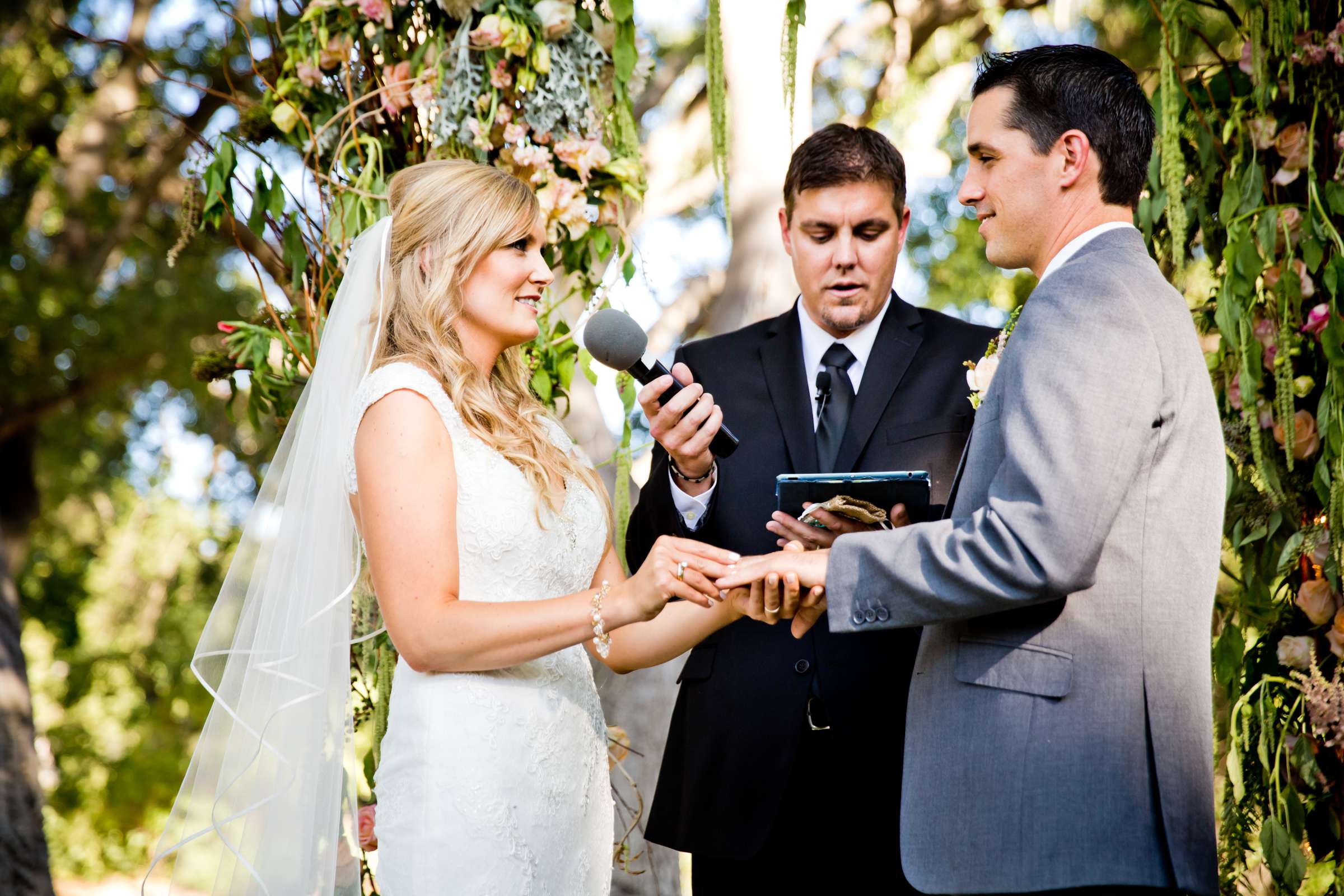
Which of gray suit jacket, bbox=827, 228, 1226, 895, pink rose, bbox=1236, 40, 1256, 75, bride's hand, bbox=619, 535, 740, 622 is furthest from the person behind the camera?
pink rose, bbox=1236, 40, 1256, 75

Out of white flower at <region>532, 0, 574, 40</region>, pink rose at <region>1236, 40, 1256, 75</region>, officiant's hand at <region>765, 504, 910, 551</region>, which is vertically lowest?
officiant's hand at <region>765, 504, 910, 551</region>

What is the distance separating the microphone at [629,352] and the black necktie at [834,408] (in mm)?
496

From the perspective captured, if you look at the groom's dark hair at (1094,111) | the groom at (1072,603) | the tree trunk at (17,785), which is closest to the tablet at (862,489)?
the groom at (1072,603)

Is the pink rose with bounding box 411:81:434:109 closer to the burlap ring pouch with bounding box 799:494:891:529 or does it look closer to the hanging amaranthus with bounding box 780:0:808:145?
the hanging amaranthus with bounding box 780:0:808:145

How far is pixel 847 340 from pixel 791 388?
0.21 m

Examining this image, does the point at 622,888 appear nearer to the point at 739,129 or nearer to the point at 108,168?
the point at 739,129

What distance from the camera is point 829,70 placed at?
10.6m

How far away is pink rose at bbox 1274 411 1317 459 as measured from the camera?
299cm

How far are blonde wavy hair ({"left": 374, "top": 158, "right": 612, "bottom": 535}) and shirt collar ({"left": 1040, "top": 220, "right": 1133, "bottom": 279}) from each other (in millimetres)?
1174

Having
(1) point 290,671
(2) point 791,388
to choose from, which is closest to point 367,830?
(1) point 290,671

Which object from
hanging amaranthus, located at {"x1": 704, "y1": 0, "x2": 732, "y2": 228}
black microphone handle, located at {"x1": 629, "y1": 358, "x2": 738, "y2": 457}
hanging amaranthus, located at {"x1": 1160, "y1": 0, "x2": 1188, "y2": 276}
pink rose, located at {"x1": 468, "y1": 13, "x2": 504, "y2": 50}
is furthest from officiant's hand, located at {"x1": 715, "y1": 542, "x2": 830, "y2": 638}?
pink rose, located at {"x1": 468, "y1": 13, "x2": 504, "y2": 50}

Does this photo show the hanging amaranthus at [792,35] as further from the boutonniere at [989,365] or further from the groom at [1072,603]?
the groom at [1072,603]

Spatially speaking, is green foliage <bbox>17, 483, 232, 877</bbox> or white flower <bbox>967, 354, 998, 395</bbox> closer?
white flower <bbox>967, 354, 998, 395</bbox>

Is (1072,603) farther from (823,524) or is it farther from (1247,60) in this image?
(1247,60)
